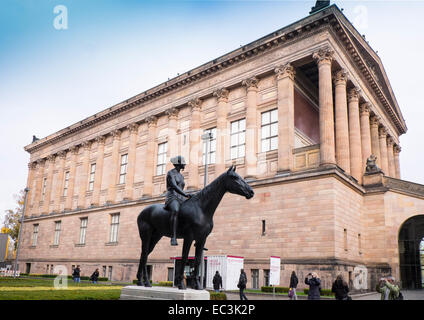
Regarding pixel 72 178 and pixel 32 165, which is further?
pixel 32 165

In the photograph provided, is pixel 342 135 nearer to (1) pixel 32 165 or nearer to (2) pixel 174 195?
(2) pixel 174 195

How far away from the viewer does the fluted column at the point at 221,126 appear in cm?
3550

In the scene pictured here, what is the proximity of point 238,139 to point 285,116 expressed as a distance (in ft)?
18.7

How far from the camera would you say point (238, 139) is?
117ft

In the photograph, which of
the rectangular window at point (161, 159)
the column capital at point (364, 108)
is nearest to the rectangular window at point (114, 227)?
the rectangular window at point (161, 159)

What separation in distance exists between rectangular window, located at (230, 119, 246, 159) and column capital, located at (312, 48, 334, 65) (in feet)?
28.7

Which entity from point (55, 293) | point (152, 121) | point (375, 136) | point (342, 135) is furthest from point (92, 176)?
point (55, 293)

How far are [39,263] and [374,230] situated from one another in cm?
4660

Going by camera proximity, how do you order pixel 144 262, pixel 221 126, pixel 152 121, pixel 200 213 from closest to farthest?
1. pixel 200 213
2. pixel 144 262
3. pixel 221 126
4. pixel 152 121

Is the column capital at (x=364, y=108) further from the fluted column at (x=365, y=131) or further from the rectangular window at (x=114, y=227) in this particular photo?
the rectangular window at (x=114, y=227)

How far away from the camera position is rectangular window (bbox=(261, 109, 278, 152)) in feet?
108

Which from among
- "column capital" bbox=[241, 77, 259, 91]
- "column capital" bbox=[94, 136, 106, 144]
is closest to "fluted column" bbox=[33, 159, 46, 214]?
"column capital" bbox=[94, 136, 106, 144]
